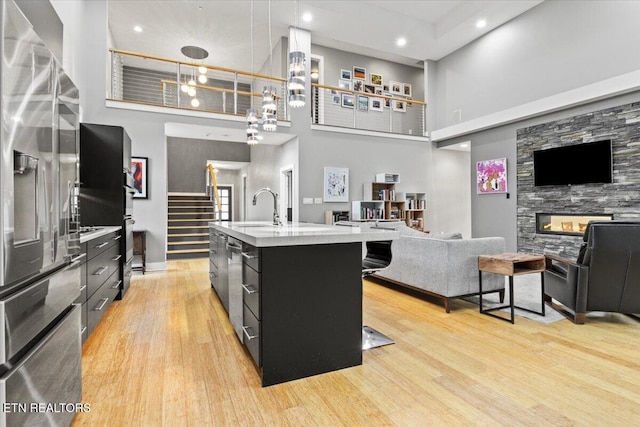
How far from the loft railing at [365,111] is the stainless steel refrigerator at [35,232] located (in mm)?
6517

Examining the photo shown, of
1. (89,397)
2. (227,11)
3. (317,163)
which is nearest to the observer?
(89,397)

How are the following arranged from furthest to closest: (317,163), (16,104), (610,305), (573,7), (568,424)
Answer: (317,163)
(573,7)
(610,305)
(568,424)
(16,104)

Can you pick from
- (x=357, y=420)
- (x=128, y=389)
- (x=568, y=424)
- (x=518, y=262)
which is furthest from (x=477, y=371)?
(x=128, y=389)

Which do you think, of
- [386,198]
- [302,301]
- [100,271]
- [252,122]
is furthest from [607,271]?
[386,198]

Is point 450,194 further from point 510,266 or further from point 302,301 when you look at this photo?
point 302,301

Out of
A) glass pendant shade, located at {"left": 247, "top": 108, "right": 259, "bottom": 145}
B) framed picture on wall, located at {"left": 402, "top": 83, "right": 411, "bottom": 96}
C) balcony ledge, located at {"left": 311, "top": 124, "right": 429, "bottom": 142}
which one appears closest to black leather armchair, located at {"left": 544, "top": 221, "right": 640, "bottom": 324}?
glass pendant shade, located at {"left": 247, "top": 108, "right": 259, "bottom": 145}

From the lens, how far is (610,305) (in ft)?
10.1

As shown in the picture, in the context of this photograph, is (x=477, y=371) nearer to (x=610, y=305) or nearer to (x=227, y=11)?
(x=610, y=305)

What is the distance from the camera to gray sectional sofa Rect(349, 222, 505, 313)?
349 cm

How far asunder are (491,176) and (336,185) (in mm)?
3398

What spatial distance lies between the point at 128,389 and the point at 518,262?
332cm

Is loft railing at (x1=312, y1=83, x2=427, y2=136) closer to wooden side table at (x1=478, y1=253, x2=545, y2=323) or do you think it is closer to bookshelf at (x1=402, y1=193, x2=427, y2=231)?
bookshelf at (x1=402, y1=193, x2=427, y2=231)

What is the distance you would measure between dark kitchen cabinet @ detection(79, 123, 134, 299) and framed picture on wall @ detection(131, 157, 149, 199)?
2.15m

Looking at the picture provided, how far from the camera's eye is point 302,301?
216 cm
